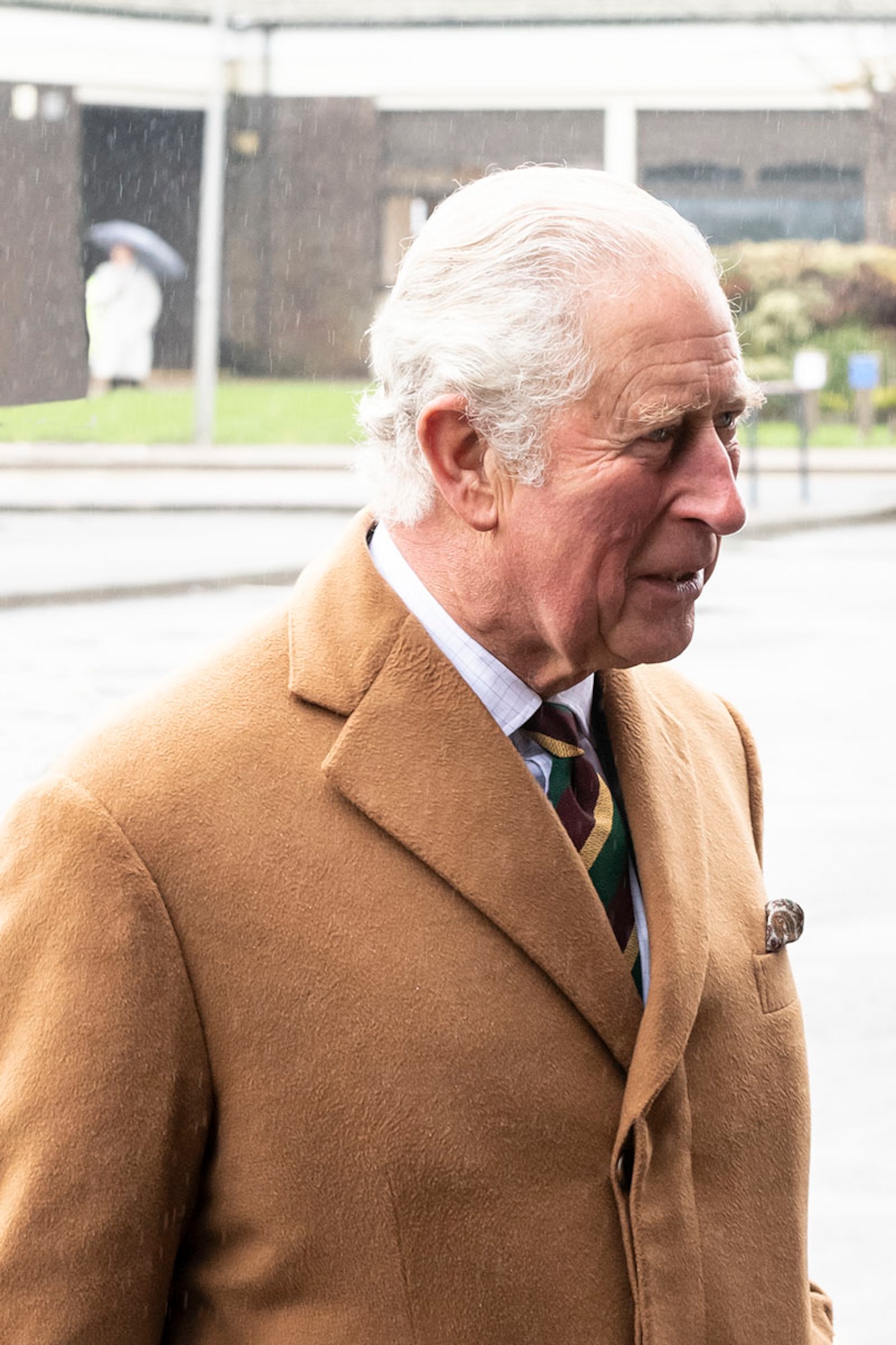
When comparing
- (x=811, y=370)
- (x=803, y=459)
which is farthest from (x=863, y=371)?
(x=803, y=459)

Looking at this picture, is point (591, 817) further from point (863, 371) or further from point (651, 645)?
point (863, 371)

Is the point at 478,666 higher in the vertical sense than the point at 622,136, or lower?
lower

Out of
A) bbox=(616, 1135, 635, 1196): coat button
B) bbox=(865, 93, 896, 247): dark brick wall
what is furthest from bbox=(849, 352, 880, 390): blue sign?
bbox=(616, 1135, 635, 1196): coat button

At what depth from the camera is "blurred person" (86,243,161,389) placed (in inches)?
969

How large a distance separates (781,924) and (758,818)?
0.55ft

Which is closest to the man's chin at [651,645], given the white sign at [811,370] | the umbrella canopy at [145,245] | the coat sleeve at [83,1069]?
the coat sleeve at [83,1069]

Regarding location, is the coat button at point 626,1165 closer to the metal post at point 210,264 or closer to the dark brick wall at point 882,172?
the metal post at point 210,264

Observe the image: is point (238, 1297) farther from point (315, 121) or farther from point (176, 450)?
point (315, 121)

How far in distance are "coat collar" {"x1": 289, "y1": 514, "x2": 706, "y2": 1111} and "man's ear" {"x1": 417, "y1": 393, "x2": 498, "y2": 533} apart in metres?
0.10

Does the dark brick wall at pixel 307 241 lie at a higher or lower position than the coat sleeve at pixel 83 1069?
higher

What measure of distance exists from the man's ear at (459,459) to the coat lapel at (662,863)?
222mm

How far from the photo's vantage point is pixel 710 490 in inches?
55.9

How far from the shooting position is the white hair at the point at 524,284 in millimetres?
1380

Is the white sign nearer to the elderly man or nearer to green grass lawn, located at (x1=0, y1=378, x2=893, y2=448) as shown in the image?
green grass lawn, located at (x1=0, y1=378, x2=893, y2=448)
